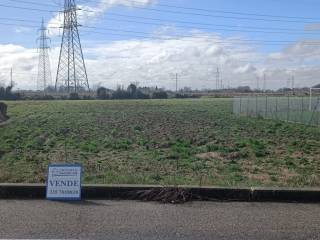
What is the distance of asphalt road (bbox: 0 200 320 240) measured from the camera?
6.59m

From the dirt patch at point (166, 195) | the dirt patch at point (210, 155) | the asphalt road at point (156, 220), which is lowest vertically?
the dirt patch at point (210, 155)

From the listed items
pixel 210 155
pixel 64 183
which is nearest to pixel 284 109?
pixel 210 155

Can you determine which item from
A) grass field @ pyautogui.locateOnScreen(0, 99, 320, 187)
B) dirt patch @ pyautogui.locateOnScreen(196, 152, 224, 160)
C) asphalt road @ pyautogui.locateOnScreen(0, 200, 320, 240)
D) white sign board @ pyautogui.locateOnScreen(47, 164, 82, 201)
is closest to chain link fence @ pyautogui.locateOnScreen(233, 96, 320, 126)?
grass field @ pyautogui.locateOnScreen(0, 99, 320, 187)

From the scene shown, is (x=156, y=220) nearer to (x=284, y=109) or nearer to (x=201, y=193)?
(x=201, y=193)

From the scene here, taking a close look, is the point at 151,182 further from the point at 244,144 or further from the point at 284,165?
the point at 244,144

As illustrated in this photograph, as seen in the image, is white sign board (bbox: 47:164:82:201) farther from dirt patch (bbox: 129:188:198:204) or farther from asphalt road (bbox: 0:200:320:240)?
dirt patch (bbox: 129:188:198:204)

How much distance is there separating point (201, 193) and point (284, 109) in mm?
38156

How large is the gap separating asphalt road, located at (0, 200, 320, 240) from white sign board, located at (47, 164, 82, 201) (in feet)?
0.80

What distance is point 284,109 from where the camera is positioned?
4550 centimetres

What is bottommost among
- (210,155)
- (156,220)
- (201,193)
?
(210,155)

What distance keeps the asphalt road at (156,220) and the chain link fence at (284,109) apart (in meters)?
27.3

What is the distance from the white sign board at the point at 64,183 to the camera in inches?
335

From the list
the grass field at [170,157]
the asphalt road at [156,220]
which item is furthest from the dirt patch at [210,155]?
the asphalt road at [156,220]

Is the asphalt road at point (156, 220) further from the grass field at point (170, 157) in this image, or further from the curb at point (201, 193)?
the grass field at point (170, 157)
